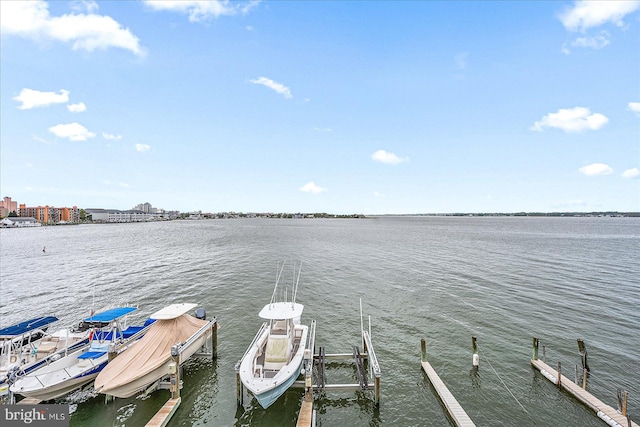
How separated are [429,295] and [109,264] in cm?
5188

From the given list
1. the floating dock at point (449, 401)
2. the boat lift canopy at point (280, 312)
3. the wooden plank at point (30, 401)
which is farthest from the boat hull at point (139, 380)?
the floating dock at point (449, 401)

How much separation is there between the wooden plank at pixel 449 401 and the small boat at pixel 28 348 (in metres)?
19.9

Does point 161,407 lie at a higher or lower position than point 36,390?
lower

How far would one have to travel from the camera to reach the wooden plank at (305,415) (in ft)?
39.3

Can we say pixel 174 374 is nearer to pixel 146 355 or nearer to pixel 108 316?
pixel 146 355

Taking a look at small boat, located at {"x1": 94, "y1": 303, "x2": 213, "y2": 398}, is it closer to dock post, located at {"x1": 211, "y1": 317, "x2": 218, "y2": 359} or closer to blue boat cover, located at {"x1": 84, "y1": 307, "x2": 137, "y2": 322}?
dock post, located at {"x1": 211, "y1": 317, "x2": 218, "y2": 359}

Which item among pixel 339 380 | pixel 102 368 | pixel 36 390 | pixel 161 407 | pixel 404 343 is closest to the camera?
pixel 36 390

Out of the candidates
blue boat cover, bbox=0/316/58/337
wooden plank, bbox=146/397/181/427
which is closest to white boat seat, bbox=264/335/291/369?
wooden plank, bbox=146/397/181/427

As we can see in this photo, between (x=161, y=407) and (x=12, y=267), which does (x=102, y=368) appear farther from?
(x=12, y=267)

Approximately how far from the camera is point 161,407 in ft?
44.9

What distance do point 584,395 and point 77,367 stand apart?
25.4 meters

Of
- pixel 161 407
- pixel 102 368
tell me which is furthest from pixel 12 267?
pixel 161 407

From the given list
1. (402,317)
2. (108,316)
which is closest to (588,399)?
(402,317)

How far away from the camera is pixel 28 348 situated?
1642 cm
